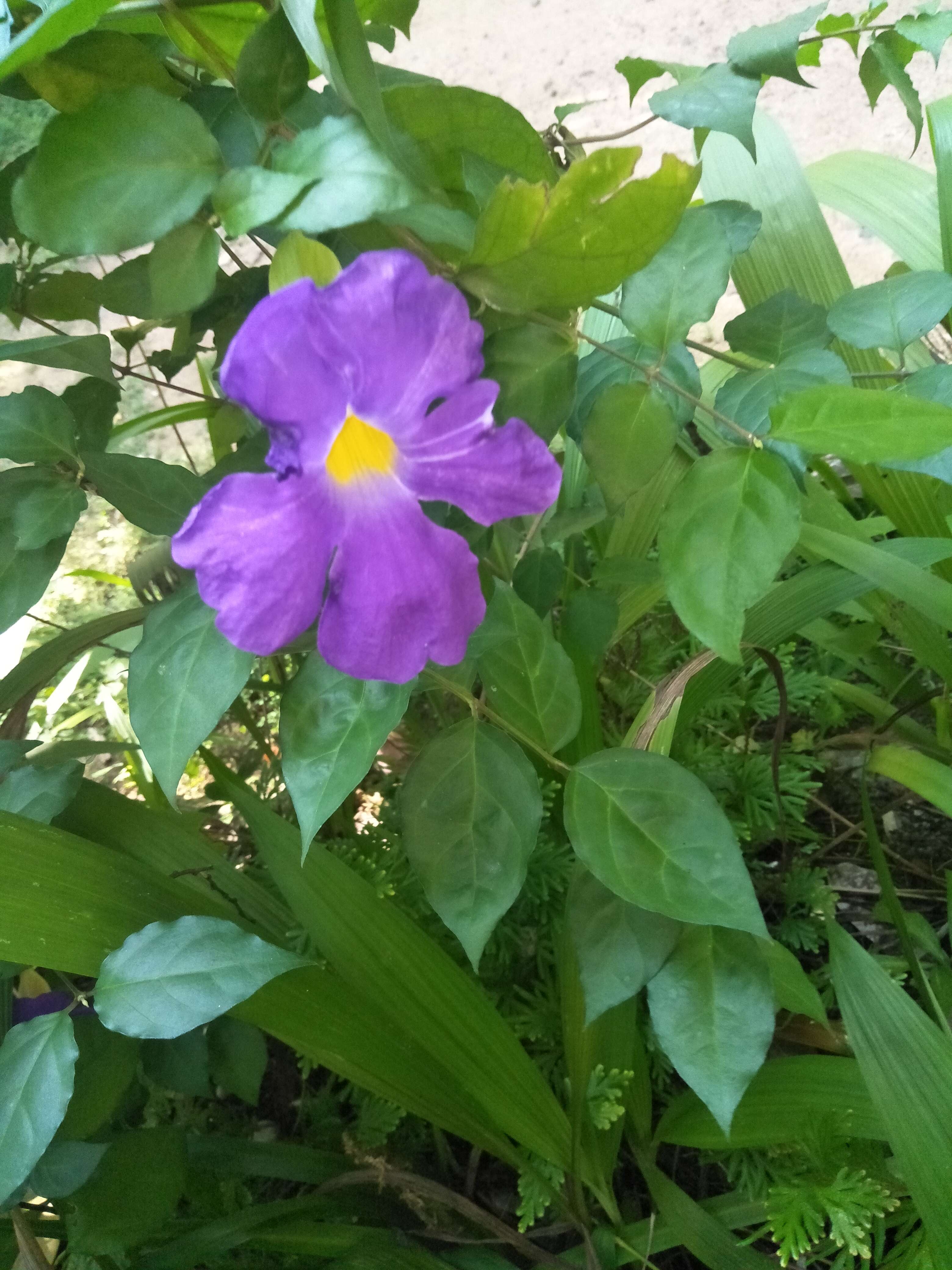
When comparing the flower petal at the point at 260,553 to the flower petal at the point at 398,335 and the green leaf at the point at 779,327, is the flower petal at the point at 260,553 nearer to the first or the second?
the flower petal at the point at 398,335

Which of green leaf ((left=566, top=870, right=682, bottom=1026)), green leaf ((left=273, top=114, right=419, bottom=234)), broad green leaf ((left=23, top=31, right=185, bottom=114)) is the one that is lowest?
green leaf ((left=566, top=870, right=682, bottom=1026))

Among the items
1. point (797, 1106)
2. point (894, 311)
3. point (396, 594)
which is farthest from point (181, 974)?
point (894, 311)

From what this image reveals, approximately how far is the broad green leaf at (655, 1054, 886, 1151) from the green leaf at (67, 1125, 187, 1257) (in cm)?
37

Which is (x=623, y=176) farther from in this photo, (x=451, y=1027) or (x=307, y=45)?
(x=451, y=1027)

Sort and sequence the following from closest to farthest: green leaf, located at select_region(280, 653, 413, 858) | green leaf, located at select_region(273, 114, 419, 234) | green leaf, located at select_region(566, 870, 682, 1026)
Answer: green leaf, located at select_region(273, 114, 419, 234)
green leaf, located at select_region(280, 653, 413, 858)
green leaf, located at select_region(566, 870, 682, 1026)

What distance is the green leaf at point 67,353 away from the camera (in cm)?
39

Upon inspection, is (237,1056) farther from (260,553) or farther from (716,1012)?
(260,553)

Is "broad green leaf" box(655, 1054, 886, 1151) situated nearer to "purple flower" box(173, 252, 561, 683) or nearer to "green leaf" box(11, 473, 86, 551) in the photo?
"purple flower" box(173, 252, 561, 683)

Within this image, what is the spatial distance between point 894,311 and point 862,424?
0.71 ft

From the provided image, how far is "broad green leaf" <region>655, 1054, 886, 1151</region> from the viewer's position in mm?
564

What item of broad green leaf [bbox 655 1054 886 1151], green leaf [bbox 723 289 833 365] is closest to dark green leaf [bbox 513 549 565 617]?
green leaf [bbox 723 289 833 365]

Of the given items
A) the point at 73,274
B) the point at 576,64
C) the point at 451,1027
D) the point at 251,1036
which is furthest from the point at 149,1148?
the point at 576,64

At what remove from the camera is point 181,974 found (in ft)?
1.36

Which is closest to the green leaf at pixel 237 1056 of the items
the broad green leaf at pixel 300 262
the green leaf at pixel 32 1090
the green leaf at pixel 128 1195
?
the green leaf at pixel 128 1195
